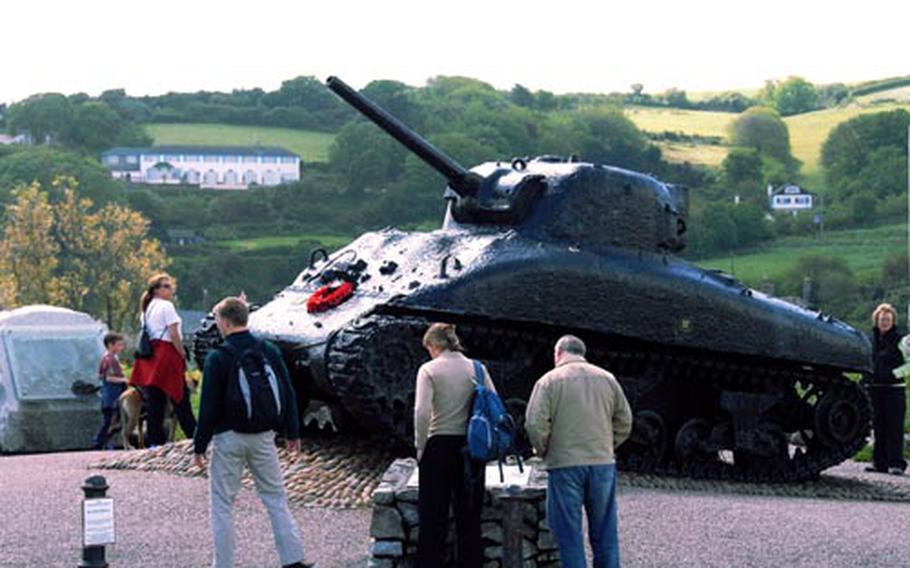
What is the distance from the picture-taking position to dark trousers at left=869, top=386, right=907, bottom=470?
73.3ft

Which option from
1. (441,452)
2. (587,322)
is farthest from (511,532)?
(587,322)

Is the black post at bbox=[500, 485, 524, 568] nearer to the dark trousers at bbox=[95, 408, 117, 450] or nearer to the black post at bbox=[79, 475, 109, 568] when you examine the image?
the black post at bbox=[79, 475, 109, 568]

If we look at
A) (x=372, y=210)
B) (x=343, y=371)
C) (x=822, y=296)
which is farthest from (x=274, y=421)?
(x=372, y=210)

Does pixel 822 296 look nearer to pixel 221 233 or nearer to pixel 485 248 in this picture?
pixel 221 233

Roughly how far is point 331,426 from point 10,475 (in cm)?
377

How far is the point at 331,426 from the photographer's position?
21.6 meters

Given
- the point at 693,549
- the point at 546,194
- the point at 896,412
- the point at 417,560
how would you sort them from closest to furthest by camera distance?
the point at 417,560 → the point at 693,549 → the point at 546,194 → the point at 896,412

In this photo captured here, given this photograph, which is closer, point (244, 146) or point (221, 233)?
point (221, 233)

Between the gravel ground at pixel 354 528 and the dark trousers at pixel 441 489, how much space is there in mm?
1320

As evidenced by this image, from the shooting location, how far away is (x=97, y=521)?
13.0 metres

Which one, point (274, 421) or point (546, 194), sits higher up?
point (546, 194)

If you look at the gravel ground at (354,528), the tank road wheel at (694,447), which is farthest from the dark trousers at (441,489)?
the tank road wheel at (694,447)

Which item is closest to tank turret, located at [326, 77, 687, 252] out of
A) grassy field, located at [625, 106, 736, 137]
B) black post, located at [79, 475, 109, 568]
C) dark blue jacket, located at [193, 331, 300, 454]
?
dark blue jacket, located at [193, 331, 300, 454]

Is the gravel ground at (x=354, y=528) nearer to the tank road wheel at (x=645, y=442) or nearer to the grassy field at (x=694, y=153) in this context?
the tank road wheel at (x=645, y=442)
